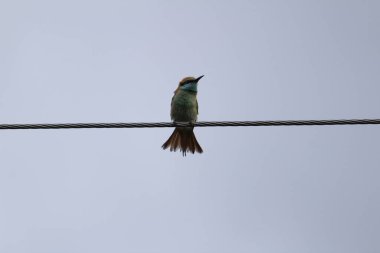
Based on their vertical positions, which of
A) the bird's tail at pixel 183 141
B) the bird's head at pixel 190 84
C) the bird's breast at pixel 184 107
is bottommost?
the bird's tail at pixel 183 141

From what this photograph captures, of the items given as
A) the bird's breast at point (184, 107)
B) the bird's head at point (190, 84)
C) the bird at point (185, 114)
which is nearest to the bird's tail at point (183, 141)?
the bird at point (185, 114)

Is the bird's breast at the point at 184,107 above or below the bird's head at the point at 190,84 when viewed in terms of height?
below

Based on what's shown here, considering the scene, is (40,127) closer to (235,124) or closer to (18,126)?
(18,126)

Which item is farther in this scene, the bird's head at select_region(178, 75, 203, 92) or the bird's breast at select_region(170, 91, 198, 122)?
the bird's head at select_region(178, 75, 203, 92)

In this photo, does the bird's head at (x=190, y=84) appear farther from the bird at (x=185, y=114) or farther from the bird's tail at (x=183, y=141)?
the bird's tail at (x=183, y=141)

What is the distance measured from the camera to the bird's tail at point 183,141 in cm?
763

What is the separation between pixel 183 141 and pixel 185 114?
35 cm

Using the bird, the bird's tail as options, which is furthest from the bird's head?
the bird's tail

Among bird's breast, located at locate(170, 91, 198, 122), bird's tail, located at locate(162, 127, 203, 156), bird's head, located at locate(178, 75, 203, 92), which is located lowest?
bird's tail, located at locate(162, 127, 203, 156)

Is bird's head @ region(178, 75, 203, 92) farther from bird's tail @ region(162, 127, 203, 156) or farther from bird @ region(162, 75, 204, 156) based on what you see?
bird's tail @ region(162, 127, 203, 156)

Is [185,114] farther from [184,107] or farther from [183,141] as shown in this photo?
[183,141]

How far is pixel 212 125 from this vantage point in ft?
15.6

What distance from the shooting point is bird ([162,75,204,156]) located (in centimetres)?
764

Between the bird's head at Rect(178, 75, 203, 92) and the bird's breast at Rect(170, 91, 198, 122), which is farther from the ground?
the bird's head at Rect(178, 75, 203, 92)
